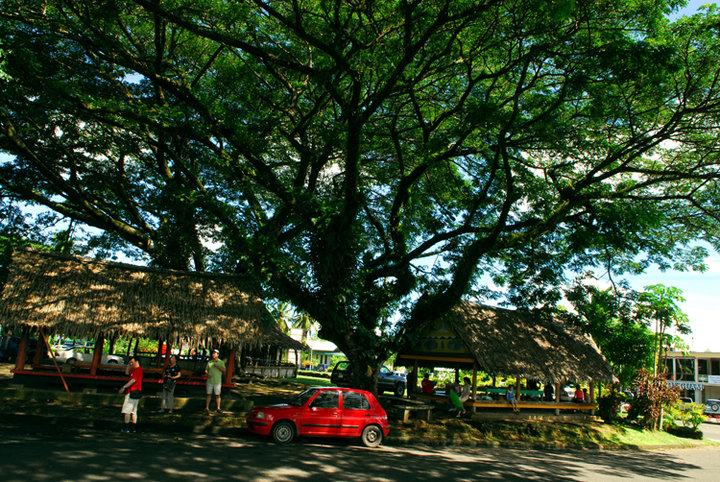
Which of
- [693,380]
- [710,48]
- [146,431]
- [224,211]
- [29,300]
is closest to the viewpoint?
[146,431]

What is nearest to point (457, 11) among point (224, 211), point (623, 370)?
point (224, 211)

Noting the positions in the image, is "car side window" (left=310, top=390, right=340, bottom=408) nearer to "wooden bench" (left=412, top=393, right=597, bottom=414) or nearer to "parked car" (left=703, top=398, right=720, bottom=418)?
"wooden bench" (left=412, top=393, right=597, bottom=414)

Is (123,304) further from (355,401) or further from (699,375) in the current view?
(699,375)

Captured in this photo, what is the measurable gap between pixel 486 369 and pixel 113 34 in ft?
55.6

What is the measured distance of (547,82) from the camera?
48.9 feet

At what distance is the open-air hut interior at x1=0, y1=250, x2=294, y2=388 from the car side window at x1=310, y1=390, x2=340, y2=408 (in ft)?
12.2

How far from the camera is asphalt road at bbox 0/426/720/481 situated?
7359mm

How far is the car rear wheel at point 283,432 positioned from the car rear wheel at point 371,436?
74.3 inches

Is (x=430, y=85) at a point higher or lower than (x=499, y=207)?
higher

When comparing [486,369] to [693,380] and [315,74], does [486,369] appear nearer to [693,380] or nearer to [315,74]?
[315,74]

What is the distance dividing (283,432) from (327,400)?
130 cm

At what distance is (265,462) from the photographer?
344 inches

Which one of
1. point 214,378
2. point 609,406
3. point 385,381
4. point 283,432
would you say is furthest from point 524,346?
point 214,378

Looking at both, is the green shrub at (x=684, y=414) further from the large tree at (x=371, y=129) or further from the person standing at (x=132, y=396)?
the person standing at (x=132, y=396)
